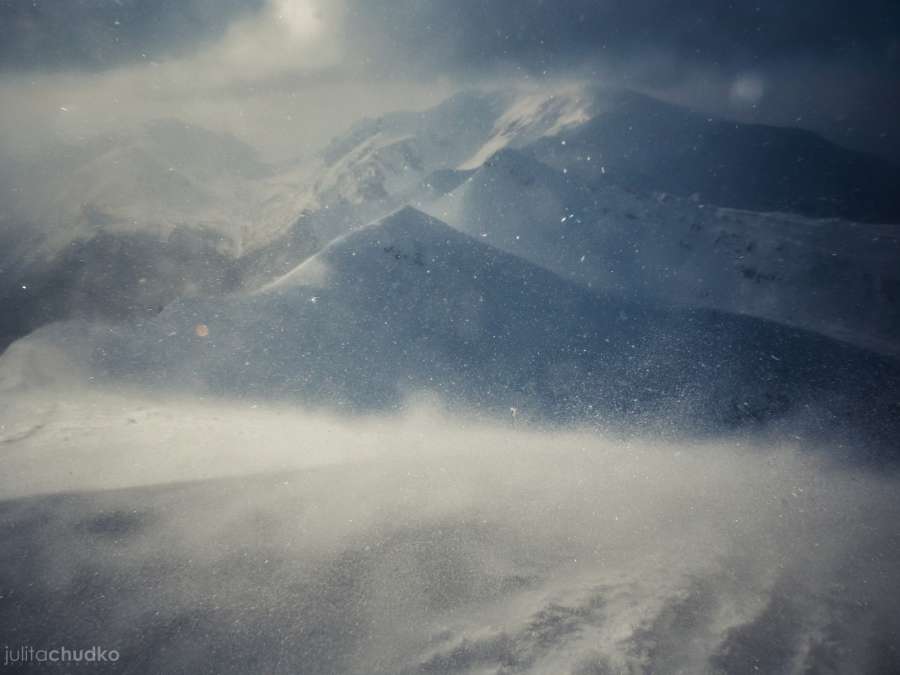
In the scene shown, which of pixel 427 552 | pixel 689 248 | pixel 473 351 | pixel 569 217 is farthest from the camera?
pixel 569 217

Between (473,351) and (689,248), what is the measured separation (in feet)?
62.6

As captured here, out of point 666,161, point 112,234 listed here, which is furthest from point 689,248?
point 112,234

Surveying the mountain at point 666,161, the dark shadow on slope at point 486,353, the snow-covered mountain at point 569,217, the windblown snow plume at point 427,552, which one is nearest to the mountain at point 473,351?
the dark shadow on slope at point 486,353

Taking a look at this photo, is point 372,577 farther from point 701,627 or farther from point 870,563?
point 870,563

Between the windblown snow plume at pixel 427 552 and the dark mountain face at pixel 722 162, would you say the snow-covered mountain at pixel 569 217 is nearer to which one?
the dark mountain face at pixel 722 162

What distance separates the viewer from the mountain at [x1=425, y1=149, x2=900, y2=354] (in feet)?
64.4

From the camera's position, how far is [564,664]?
4547 millimetres

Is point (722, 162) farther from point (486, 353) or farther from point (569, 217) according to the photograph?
point (486, 353)

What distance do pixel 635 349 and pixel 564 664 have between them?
1211cm

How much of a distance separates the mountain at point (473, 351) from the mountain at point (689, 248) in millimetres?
4583

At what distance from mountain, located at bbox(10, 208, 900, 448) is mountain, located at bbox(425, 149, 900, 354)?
4.58 metres

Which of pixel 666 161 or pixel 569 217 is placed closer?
pixel 569 217

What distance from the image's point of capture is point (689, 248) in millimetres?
24797

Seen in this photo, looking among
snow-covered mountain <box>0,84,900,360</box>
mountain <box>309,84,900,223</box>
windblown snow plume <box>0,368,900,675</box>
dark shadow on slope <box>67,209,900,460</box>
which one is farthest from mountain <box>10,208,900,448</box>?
mountain <box>309,84,900,223</box>
